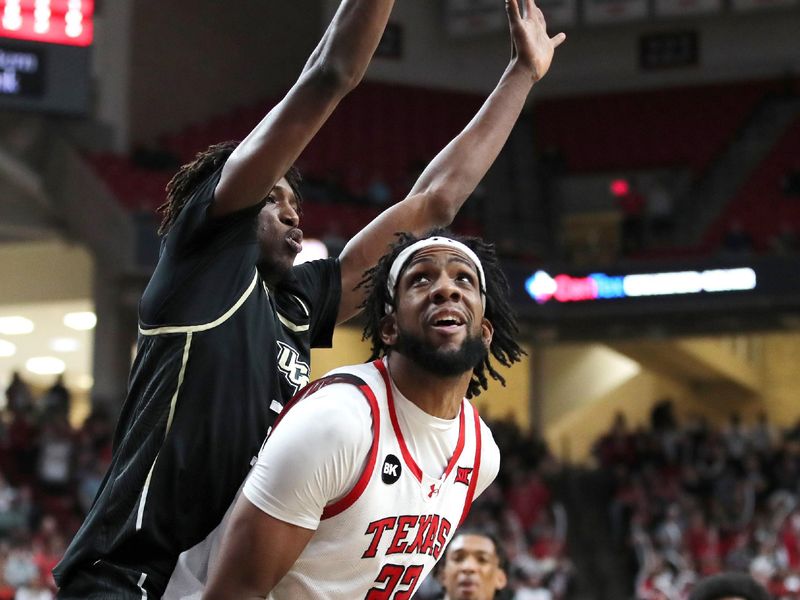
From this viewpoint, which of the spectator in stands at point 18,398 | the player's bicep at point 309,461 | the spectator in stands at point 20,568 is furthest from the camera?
the spectator in stands at point 18,398

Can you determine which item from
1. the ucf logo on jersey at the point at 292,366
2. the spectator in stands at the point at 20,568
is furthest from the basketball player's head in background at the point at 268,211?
the spectator in stands at the point at 20,568

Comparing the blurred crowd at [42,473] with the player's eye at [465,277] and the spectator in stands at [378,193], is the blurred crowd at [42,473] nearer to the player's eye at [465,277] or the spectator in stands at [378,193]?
the spectator in stands at [378,193]

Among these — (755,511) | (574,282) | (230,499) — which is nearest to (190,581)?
(230,499)

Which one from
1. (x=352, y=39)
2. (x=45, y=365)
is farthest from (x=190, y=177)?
(x=45, y=365)

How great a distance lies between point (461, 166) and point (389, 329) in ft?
2.38

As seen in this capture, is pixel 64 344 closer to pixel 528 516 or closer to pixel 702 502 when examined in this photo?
pixel 528 516

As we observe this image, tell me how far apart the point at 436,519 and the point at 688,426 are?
1721cm

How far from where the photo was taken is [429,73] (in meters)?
23.3

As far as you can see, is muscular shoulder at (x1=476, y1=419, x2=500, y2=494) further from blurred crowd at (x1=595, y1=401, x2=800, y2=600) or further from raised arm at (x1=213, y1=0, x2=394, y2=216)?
blurred crowd at (x1=595, y1=401, x2=800, y2=600)

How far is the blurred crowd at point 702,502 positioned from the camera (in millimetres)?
14461

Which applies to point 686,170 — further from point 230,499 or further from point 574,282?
point 230,499

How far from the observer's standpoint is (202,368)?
308 cm

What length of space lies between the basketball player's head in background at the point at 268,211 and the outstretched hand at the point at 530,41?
2.62 feet

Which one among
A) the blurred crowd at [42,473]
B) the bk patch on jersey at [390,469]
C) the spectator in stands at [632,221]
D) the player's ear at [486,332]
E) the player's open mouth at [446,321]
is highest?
the player's open mouth at [446,321]
